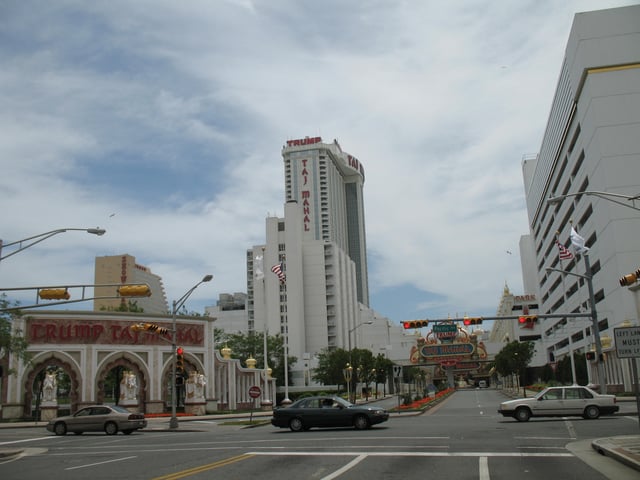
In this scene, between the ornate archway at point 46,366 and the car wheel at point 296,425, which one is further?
the ornate archway at point 46,366

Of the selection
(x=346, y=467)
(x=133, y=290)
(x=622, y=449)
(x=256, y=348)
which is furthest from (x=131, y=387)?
(x=256, y=348)

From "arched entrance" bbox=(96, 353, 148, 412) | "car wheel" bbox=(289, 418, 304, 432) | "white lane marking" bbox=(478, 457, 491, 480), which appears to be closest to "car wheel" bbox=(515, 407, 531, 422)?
"car wheel" bbox=(289, 418, 304, 432)

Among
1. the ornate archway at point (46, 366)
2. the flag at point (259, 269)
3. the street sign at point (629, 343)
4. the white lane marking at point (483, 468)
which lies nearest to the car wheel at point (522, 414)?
the street sign at point (629, 343)

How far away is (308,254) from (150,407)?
95050 millimetres

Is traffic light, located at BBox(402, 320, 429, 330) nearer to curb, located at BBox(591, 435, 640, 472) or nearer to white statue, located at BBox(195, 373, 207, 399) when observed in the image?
white statue, located at BBox(195, 373, 207, 399)

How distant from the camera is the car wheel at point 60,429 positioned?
31306mm

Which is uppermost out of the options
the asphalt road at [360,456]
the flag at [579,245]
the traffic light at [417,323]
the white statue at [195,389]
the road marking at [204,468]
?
the flag at [579,245]

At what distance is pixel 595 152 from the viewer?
6350cm

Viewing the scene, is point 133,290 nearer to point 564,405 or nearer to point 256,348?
point 564,405

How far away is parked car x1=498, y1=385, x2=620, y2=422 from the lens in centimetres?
2711

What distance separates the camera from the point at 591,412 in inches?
1066

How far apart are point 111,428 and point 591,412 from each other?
21809 mm

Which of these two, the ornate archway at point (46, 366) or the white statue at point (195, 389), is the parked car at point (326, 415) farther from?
the ornate archway at point (46, 366)

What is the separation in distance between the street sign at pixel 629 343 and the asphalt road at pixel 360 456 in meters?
2.55
